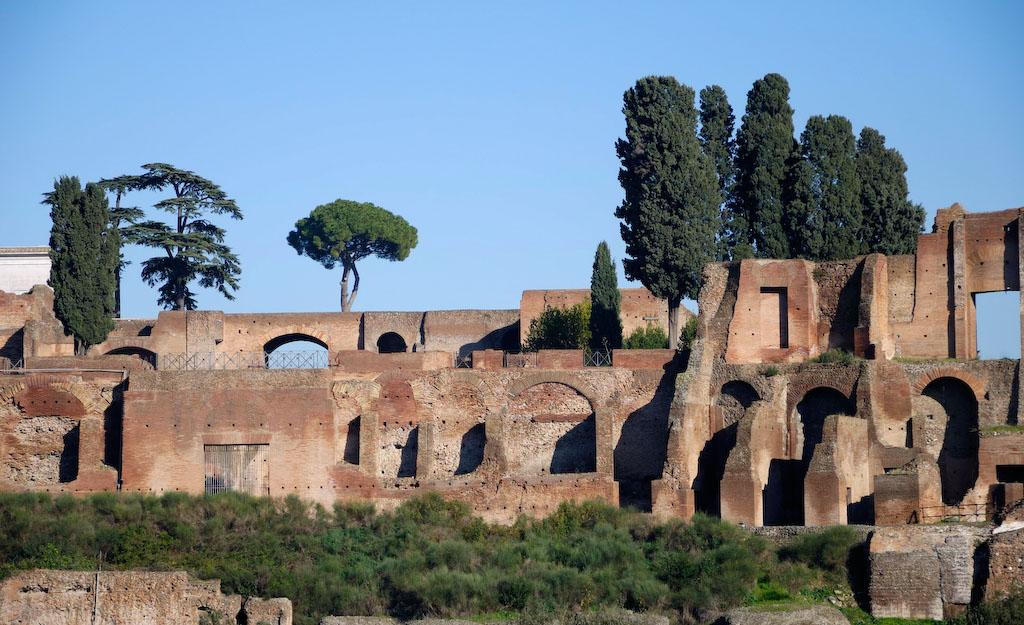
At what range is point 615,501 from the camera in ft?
128

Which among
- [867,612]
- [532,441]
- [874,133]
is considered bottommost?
[867,612]

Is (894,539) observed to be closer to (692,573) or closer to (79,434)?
(692,573)

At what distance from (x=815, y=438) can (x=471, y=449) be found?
22.7ft

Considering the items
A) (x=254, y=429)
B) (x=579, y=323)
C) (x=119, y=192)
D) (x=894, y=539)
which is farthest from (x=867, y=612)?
(x=119, y=192)

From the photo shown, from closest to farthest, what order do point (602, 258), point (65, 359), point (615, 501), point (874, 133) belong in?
point (615, 501) < point (65, 359) < point (874, 133) < point (602, 258)

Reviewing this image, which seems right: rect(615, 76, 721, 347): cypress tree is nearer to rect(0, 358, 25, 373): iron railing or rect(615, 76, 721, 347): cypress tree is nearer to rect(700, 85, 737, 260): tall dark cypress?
Result: rect(700, 85, 737, 260): tall dark cypress

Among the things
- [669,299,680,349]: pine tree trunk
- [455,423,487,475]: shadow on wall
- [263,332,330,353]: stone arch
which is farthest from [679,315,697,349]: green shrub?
[263,332,330,353]: stone arch

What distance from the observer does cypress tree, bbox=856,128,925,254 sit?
4459 centimetres

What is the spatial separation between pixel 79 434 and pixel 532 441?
9005 millimetres

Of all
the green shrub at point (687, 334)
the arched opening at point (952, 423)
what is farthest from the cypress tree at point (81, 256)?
the arched opening at point (952, 423)

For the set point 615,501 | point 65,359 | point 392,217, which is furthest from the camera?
point 392,217

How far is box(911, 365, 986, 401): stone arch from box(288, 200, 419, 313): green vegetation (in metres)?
20.1

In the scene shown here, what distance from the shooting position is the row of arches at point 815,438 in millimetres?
39312

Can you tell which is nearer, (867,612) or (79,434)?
(867,612)
